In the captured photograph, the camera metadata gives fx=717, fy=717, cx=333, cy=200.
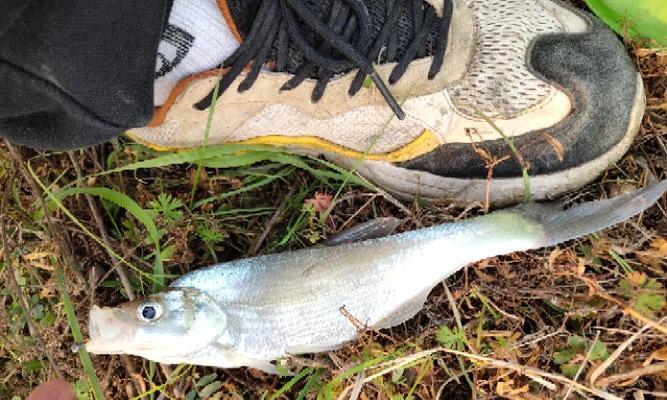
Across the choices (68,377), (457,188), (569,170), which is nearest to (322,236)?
(457,188)

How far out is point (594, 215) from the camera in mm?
1890

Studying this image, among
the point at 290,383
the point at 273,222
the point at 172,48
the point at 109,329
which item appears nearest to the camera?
the point at 172,48

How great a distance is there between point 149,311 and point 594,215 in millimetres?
1206

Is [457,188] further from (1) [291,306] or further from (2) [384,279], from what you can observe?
(1) [291,306]

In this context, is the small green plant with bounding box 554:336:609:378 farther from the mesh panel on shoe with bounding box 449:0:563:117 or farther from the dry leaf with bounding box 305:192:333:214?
the dry leaf with bounding box 305:192:333:214

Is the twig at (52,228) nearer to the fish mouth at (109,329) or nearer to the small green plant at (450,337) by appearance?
the fish mouth at (109,329)

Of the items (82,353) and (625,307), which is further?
(82,353)

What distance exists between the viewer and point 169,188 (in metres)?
2.32

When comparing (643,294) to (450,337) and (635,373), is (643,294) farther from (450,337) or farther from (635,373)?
(450,337)

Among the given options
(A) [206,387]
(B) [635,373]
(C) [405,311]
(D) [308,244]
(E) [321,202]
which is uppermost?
(E) [321,202]

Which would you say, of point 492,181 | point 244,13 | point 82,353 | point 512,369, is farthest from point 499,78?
point 82,353

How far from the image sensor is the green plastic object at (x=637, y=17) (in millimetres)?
2111

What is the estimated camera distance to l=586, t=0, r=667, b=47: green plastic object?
211 centimetres

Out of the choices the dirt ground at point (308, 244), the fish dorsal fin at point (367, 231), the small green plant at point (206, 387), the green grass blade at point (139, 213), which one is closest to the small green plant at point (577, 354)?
the dirt ground at point (308, 244)
